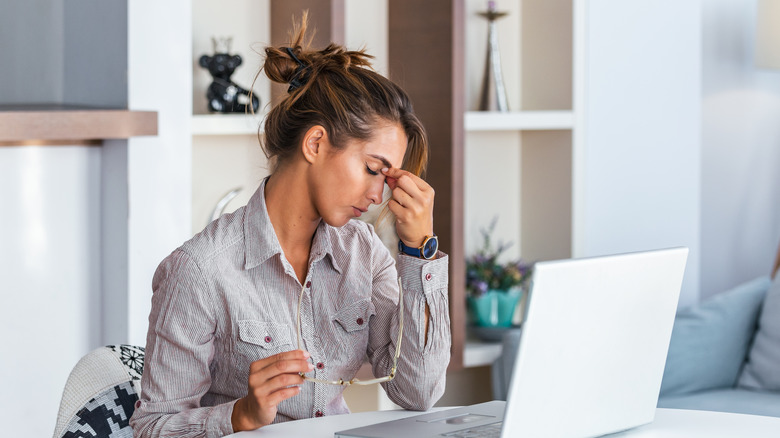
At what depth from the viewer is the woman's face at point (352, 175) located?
1412mm

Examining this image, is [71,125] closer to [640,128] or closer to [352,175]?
[352,175]

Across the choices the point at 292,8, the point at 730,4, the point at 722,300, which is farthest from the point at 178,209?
the point at 730,4

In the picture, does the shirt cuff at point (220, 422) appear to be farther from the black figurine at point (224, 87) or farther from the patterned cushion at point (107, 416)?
the black figurine at point (224, 87)

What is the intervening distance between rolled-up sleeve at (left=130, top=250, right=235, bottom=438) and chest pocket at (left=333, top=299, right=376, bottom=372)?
8.3 inches

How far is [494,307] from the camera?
9.57 feet

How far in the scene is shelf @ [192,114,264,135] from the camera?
238 cm

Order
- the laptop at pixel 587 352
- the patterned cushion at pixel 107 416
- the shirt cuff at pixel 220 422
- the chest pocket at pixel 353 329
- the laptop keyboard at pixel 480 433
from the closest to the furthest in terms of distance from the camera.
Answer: the laptop at pixel 587 352 → the laptop keyboard at pixel 480 433 → the shirt cuff at pixel 220 422 → the patterned cushion at pixel 107 416 → the chest pocket at pixel 353 329

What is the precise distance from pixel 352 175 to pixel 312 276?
0.18m

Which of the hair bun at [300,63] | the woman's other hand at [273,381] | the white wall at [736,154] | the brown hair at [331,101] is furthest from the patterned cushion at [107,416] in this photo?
the white wall at [736,154]

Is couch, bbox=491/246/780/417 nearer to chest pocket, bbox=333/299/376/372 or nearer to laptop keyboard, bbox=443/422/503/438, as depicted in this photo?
chest pocket, bbox=333/299/376/372

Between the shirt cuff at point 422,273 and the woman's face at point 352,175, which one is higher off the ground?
the woman's face at point 352,175

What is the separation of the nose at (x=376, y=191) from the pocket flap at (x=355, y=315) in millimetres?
178

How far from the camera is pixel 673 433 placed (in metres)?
1.21

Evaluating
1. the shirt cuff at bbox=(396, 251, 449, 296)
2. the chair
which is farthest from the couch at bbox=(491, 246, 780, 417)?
the chair
